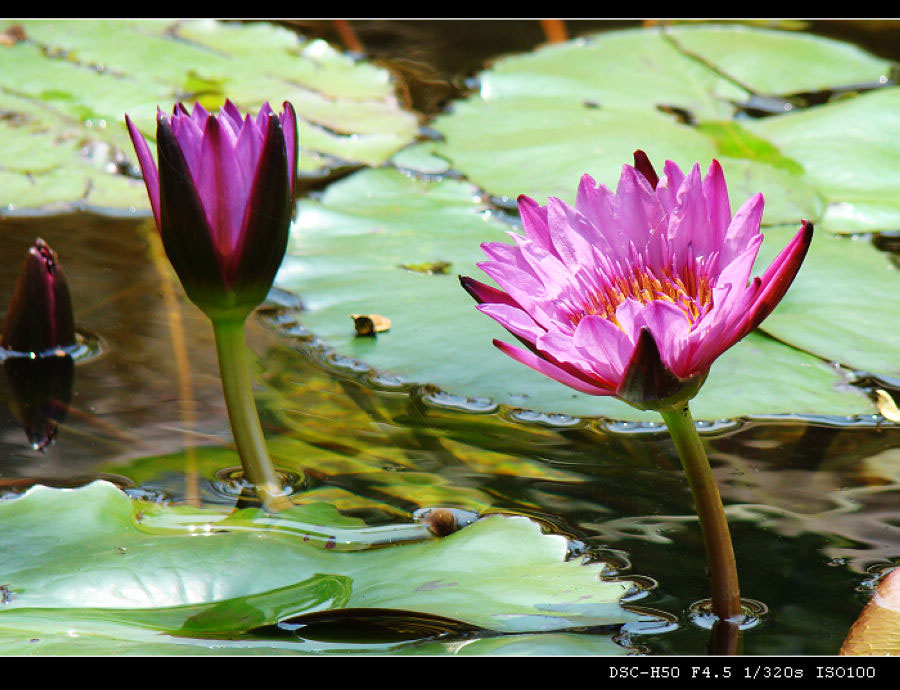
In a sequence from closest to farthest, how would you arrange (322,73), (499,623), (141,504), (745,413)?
(499,623) → (141,504) → (745,413) → (322,73)

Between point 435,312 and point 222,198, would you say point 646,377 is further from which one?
point 435,312

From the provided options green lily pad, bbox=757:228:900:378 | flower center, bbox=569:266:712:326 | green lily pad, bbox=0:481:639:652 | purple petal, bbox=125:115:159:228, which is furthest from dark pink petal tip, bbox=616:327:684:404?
green lily pad, bbox=757:228:900:378

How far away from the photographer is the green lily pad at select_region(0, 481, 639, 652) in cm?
82

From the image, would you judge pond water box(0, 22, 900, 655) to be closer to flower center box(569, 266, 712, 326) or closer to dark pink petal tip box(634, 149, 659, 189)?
flower center box(569, 266, 712, 326)

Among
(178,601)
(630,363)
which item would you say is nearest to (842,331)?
(630,363)

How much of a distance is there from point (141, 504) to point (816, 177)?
152 centimetres

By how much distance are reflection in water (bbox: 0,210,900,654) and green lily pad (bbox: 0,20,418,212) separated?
0.72 m

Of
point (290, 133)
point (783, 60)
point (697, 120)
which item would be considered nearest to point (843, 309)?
point (290, 133)

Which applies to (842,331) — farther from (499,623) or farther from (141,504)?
(141,504)

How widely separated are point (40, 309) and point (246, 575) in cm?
73

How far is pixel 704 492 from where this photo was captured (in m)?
0.77

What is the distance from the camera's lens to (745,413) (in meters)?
1.18

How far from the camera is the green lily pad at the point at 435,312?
4.04 feet

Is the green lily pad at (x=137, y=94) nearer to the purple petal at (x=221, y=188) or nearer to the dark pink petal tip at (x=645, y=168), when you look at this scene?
the purple petal at (x=221, y=188)
